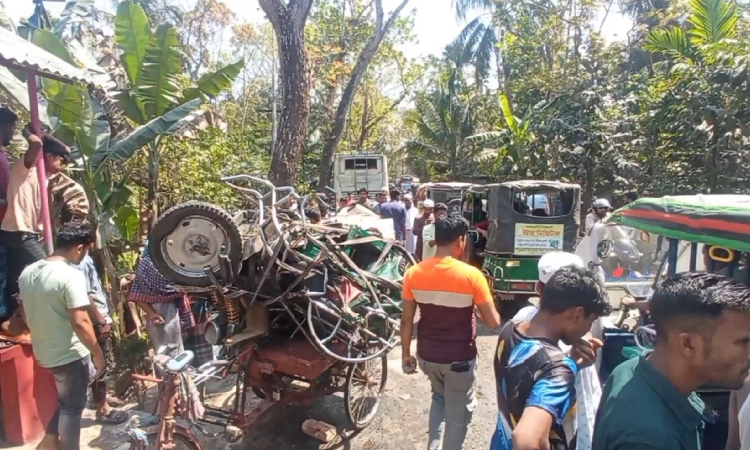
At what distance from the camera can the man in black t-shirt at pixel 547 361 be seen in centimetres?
187

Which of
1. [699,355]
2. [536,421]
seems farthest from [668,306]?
Result: [536,421]

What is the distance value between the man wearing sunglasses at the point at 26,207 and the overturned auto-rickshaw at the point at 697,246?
4353 millimetres

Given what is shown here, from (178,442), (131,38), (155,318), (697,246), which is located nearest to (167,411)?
(178,442)

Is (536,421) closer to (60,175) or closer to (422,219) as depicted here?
(60,175)

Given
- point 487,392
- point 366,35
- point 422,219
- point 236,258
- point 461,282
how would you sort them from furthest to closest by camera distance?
point 366,35 → point 422,219 → point 487,392 → point 236,258 → point 461,282

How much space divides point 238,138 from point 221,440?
12.7 m

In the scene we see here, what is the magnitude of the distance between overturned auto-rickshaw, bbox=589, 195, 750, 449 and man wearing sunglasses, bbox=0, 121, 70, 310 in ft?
14.3

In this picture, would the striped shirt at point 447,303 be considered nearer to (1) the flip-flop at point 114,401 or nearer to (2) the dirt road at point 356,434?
(2) the dirt road at point 356,434

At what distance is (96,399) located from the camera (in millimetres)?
4672

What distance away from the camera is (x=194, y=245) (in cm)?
382

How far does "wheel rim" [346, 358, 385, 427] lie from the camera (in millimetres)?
→ 4637

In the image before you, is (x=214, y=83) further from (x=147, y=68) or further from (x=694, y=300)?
(x=694, y=300)

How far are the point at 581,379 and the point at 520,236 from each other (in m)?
5.72

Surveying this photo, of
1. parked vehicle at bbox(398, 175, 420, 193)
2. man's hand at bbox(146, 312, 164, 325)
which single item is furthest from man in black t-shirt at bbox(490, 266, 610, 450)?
parked vehicle at bbox(398, 175, 420, 193)
